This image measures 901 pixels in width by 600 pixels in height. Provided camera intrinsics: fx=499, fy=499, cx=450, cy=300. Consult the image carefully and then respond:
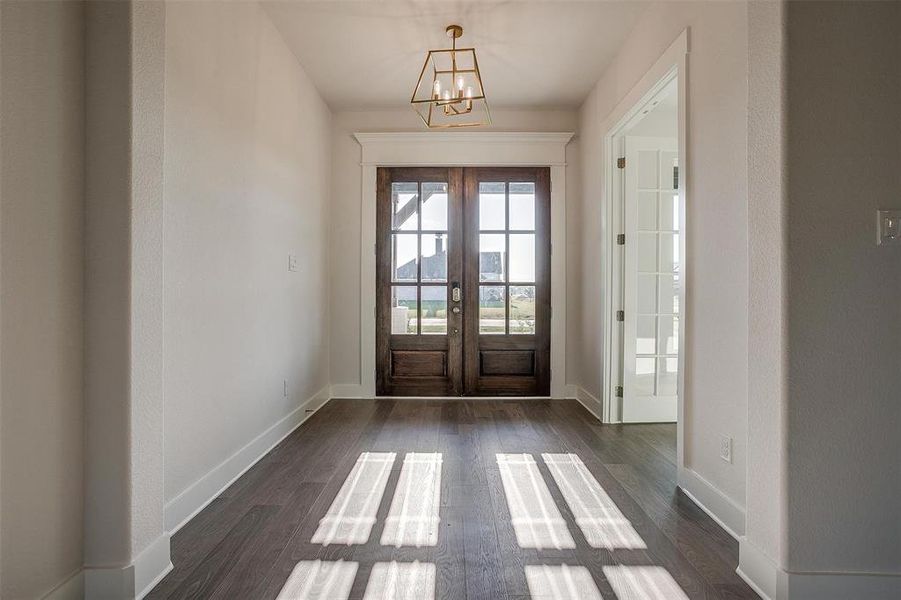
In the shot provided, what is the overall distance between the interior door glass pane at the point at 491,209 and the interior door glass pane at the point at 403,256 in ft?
Answer: 2.32

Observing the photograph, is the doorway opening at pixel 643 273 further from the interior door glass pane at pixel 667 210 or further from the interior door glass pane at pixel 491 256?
the interior door glass pane at pixel 491 256

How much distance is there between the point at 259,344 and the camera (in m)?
3.07

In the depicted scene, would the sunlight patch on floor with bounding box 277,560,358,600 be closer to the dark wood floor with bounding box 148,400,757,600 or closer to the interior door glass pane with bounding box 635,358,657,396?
the dark wood floor with bounding box 148,400,757,600

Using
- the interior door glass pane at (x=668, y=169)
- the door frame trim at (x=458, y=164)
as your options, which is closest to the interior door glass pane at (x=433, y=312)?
the door frame trim at (x=458, y=164)

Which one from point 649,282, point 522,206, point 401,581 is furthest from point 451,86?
point 401,581

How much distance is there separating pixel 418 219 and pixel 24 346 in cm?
369

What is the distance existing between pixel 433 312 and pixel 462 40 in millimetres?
2392

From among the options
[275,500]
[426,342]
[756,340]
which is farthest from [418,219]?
[756,340]

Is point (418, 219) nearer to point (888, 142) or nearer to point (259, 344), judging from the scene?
point (259, 344)

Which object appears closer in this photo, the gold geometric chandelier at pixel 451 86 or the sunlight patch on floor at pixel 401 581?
the sunlight patch on floor at pixel 401 581

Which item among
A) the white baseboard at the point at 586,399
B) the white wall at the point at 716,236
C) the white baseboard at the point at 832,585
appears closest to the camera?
the white baseboard at the point at 832,585

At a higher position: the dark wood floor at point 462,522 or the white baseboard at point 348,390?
the white baseboard at point 348,390

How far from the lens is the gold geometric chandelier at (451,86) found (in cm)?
337

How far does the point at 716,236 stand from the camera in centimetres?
236
